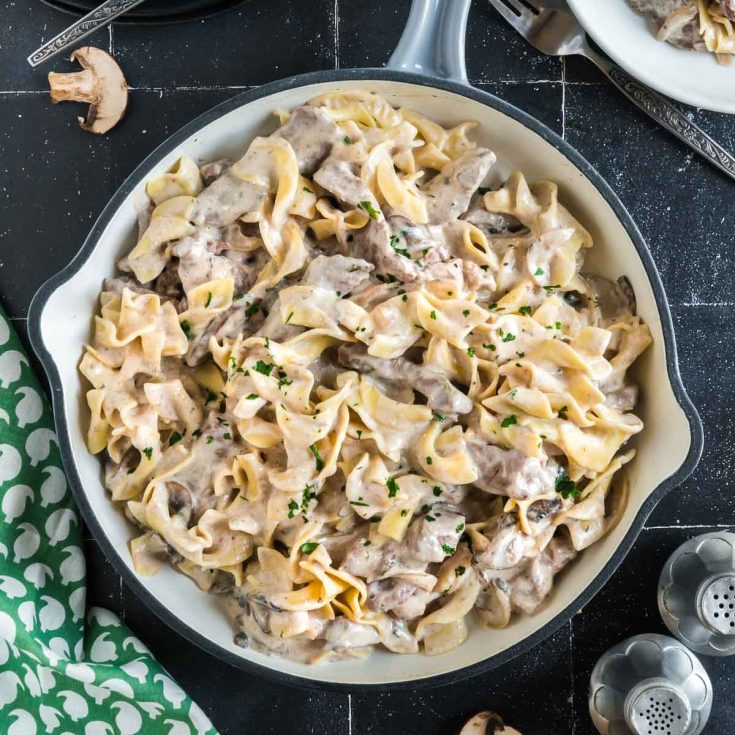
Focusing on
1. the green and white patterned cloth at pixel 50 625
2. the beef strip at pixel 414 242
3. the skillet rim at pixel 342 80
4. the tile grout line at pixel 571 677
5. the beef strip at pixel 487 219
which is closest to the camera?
the skillet rim at pixel 342 80

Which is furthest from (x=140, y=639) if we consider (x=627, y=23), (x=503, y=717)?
(x=627, y=23)

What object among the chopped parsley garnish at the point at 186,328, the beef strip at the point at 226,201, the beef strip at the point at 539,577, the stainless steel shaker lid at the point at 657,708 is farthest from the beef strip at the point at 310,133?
the stainless steel shaker lid at the point at 657,708

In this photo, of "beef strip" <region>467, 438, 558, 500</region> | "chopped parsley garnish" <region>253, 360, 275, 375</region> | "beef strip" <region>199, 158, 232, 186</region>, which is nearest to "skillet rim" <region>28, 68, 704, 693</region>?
"beef strip" <region>199, 158, 232, 186</region>

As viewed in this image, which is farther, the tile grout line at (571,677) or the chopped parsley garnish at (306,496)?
the tile grout line at (571,677)

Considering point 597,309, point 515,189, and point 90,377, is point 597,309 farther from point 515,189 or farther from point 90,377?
point 90,377

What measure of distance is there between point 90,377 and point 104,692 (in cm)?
101

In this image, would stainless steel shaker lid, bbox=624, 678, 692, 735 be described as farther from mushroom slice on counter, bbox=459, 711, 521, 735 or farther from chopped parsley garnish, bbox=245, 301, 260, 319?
chopped parsley garnish, bbox=245, 301, 260, 319

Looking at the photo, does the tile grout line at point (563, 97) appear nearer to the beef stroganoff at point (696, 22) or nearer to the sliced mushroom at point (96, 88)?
the beef stroganoff at point (696, 22)

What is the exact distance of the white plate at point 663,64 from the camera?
2398 mm

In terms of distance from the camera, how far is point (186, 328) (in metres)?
2.18

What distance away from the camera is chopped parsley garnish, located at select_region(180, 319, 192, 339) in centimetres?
217

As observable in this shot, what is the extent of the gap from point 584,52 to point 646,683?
1.82m

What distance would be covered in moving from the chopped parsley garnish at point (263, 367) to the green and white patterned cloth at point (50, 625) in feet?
2.66

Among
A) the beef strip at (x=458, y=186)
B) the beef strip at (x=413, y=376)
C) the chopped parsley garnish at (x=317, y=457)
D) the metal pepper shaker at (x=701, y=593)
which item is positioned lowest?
the metal pepper shaker at (x=701, y=593)
